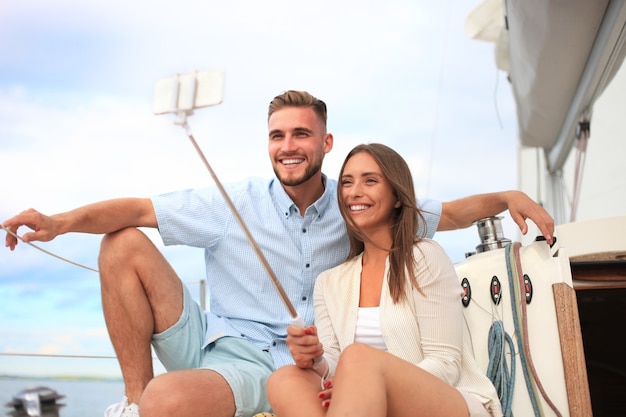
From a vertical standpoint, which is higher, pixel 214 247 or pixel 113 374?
pixel 214 247

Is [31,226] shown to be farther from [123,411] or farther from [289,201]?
[289,201]

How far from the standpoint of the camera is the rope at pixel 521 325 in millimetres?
1376

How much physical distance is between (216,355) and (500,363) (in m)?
0.68

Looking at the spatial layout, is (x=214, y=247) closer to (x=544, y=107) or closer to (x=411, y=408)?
(x=411, y=408)

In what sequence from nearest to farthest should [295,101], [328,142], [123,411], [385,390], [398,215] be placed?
[385,390]
[123,411]
[398,215]
[295,101]
[328,142]

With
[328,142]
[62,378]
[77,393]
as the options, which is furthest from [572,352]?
[62,378]

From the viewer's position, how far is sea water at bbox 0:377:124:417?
2.23 meters

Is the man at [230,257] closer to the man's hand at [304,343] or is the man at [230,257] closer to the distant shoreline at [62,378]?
the man's hand at [304,343]

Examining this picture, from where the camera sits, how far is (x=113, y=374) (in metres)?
Answer: 2.52

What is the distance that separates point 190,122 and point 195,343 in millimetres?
736

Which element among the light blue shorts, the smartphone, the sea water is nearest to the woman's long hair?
the light blue shorts

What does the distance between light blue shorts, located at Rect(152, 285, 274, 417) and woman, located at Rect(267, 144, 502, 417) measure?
0.68 feet

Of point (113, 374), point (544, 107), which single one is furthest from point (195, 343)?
point (544, 107)

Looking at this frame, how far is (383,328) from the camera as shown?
4.45 ft
